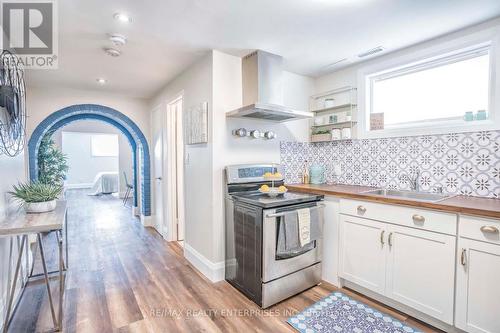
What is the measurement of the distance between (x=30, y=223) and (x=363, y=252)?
255cm

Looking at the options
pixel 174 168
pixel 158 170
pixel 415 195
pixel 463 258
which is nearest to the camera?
pixel 463 258

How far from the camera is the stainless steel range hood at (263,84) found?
2.50 metres

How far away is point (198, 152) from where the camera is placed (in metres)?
2.82

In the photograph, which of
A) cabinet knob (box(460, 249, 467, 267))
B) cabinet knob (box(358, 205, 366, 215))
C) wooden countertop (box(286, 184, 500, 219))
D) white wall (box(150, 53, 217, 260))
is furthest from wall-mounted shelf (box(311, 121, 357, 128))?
cabinet knob (box(460, 249, 467, 267))

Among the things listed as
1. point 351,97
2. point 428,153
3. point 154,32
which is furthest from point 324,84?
point 154,32

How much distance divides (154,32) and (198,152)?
123 centimetres

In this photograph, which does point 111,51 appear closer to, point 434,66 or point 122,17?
point 122,17

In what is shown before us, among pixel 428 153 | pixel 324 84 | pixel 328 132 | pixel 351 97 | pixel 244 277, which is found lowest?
pixel 244 277

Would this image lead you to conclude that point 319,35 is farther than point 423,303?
Yes

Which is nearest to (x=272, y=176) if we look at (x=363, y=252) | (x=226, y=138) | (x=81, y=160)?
(x=226, y=138)

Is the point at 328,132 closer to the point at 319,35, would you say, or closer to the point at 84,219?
the point at 319,35

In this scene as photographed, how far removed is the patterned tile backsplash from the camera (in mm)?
2006

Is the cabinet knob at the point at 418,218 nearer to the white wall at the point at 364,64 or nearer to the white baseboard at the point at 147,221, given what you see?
the white wall at the point at 364,64

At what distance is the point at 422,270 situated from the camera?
1838 millimetres
